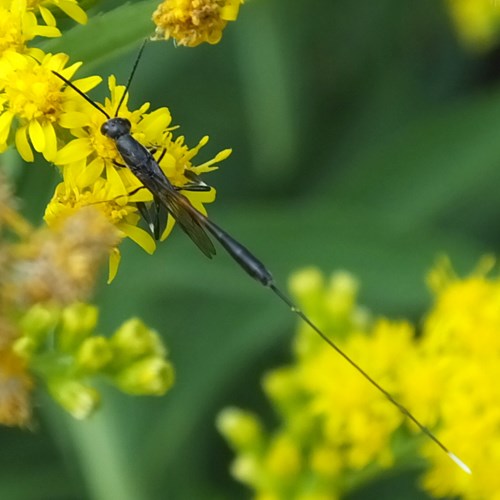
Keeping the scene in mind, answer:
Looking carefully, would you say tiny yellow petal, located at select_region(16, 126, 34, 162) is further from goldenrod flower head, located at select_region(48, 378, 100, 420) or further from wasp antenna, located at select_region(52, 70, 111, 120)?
goldenrod flower head, located at select_region(48, 378, 100, 420)

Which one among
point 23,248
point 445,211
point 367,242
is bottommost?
point 23,248

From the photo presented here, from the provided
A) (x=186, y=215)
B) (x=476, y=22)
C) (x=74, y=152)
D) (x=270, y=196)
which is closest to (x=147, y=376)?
(x=186, y=215)

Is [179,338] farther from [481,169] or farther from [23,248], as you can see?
[23,248]

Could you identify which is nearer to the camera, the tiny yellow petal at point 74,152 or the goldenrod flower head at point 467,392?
the tiny yellow petal at point 74,152

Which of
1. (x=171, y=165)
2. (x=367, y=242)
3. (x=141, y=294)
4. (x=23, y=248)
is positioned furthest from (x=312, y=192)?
(x=23, y=248)

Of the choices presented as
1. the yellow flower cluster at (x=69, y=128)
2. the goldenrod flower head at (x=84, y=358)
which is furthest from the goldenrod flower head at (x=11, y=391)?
the goldenrod flower head at (x=84, y=358)

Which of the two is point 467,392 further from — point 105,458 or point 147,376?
point 105,458

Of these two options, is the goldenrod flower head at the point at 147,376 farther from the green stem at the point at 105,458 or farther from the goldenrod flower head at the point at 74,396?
the green stem at the point at 105,458

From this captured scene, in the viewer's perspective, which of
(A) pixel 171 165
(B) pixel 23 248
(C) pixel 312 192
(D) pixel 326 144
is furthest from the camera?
(D) pixel 326 144
